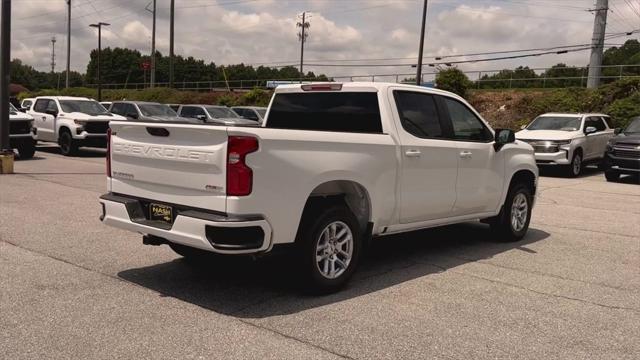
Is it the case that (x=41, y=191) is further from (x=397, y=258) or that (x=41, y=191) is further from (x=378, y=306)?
(x=378, y=306)

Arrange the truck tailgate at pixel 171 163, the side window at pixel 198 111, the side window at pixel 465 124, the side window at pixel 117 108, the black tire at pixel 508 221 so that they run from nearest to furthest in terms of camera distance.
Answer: the truck tailgate at pixel 171 163 < the side window at pixel 465 124 < the black tire at pixel 508 221 < the side window at pixel 117 108 < the side window at pixel 198 111

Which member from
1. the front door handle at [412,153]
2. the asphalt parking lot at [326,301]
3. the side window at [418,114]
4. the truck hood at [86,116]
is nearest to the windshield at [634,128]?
the asphalt parking lot at [326,301]

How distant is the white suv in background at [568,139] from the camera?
17.5 m

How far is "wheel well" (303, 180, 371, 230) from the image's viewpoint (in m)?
5.34

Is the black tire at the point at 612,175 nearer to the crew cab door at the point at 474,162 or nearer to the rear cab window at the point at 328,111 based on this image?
the crew cab door at the point at 474,162

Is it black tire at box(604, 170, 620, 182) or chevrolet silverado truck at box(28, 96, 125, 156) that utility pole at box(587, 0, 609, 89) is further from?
chevrolet silverado truck at box(28, 96, 125, 156)

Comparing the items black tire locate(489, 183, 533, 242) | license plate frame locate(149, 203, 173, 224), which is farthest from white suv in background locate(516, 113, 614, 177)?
license plate frame locate(149, 203, 173, 224)

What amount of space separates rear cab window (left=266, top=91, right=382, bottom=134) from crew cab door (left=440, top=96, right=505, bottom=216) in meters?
1.12

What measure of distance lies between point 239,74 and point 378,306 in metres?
98.2

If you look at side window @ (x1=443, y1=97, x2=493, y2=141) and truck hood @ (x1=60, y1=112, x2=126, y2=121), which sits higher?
side window @ (x1=443, y1=97, x2=493, y2=141)

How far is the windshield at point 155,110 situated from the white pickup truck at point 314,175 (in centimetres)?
1646

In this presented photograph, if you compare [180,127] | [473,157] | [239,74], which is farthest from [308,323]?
[239,74]

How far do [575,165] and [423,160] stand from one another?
13209 mm

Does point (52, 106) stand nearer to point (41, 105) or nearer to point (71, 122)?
point (41, 105)
